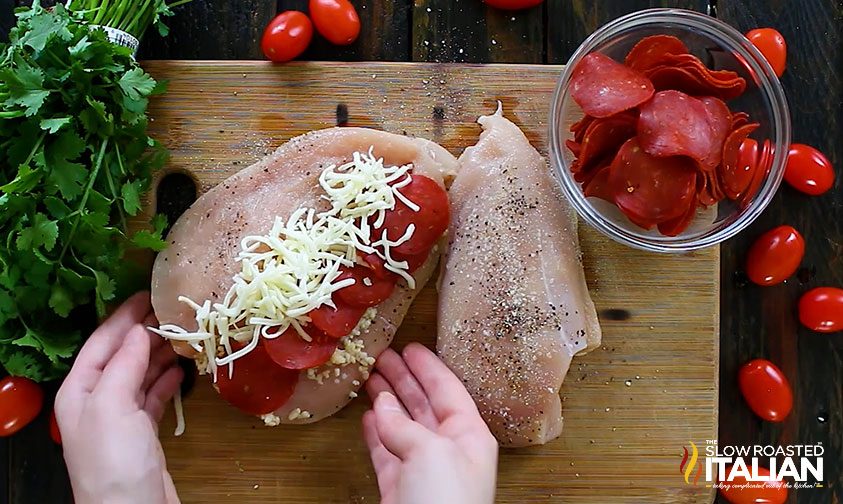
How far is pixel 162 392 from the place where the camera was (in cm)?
193

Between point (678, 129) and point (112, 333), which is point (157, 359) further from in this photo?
point (678, 129)

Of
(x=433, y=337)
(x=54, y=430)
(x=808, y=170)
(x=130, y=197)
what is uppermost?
(x=130, y=197)

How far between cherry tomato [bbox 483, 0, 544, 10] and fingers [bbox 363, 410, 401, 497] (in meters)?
1.17

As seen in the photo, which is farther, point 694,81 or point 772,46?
point 772,46

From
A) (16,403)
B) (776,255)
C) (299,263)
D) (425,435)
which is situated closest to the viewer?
(425,435)

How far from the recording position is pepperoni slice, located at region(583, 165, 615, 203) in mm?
1830

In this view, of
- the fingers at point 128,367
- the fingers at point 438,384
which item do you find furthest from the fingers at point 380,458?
the fingers at point 128,367

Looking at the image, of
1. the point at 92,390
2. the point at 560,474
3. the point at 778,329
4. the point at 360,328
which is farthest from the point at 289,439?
the point at 778,329

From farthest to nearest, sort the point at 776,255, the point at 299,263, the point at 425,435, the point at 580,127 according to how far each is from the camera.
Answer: the point at 776,255, the point at 580,127, the point at 299,263, the point at 425,435

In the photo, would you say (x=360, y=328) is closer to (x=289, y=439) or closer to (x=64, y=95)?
(x=289, y=439)

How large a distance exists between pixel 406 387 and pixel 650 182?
0.78m

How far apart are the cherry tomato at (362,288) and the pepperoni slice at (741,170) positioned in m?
0.86

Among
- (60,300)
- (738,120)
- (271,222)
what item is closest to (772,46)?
(738,120)

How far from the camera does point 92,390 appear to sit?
1.79 meters
